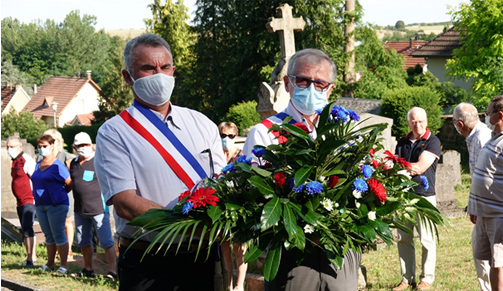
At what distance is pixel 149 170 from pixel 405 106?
17350mm

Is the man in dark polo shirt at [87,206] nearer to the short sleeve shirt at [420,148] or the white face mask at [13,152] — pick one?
the white face mask at [13,152]

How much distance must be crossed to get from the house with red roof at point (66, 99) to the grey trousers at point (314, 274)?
78.1 meters

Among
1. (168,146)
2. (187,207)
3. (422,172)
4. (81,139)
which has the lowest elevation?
(422,172)

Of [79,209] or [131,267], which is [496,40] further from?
[131,267]

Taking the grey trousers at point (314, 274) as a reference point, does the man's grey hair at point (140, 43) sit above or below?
above

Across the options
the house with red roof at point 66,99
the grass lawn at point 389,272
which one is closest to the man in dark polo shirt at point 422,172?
the grass lawn at point 389,272

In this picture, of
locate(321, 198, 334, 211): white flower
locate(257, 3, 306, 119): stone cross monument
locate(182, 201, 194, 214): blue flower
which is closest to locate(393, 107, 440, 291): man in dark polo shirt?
locate(257, 3, 306, 119): stone cross monument

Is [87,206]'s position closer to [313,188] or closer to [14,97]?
[313,188]

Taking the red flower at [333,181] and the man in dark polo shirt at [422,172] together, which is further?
the man in dark polo shirt at [422,172]

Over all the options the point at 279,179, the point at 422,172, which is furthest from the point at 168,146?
the point at 422,172

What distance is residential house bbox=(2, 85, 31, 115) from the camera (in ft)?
281

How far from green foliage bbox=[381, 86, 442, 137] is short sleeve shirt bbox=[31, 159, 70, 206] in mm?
12483

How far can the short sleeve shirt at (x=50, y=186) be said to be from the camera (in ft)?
28.9

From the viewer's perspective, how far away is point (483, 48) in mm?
23531
